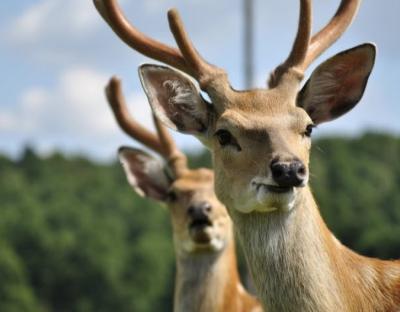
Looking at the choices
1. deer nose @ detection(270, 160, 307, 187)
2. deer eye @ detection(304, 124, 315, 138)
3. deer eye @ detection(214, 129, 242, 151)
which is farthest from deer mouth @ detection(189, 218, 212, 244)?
deer nose @ detection(270, 160, 307, 187)

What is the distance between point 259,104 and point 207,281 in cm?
346

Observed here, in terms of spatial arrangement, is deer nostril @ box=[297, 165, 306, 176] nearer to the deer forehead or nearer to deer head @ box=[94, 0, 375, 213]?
deer head @ box=[94, 0, 375, 213]

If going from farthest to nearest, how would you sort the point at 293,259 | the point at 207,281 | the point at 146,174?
the point at 146,174 < the point at 207,281 < the point at 293,259

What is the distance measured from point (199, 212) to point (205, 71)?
304cm

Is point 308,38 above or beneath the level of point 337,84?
above

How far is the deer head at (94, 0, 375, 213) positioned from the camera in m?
7.30

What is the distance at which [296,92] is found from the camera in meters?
7.95

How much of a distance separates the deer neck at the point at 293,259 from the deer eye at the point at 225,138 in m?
0.54

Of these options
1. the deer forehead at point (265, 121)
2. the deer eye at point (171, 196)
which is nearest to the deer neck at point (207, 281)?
the deer eye at point (171, 196)

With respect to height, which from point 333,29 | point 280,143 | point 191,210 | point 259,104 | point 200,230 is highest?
point 333,29

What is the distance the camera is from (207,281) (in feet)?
35.7

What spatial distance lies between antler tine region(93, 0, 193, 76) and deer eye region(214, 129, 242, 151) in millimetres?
779

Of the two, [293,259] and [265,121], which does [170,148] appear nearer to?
[265,121]

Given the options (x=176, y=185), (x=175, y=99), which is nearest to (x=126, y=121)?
(x=176, y=185)
